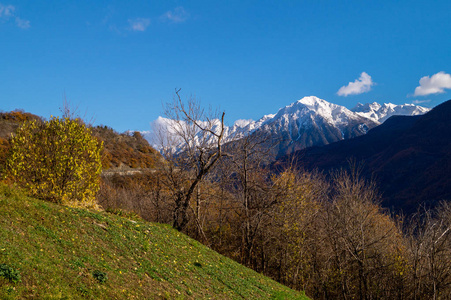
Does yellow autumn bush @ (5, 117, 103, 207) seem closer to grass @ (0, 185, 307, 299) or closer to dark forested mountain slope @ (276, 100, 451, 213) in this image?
grass @ (0, 185, 307, 299)

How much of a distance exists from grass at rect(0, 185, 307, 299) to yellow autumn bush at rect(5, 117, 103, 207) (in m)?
2.63

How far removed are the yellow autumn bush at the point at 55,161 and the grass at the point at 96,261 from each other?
2.63 m

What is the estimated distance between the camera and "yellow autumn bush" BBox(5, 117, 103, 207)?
519 inches

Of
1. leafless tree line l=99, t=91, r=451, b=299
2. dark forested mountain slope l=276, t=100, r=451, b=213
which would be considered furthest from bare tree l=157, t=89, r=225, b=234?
→ dark forested mountain slope l=276, t=100, r=451, b=213

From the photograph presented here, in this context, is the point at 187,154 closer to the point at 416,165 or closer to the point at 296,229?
the point at 296,229

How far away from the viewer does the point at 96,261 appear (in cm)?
862

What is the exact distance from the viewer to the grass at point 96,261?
656 cm

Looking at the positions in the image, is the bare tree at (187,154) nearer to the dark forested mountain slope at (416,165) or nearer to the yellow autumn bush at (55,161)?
the yellow autumn bush at (55,161)

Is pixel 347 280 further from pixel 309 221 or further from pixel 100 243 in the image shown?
pixel 100 243

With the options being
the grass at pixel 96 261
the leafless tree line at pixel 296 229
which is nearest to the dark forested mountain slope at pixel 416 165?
the leafless tree line at pixel 296 229

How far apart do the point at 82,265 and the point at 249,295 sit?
7.13 metres

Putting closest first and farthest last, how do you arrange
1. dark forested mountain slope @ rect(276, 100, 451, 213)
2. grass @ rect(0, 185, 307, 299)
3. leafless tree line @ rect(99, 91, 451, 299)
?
1. grass @ rect(0, 185, 307, 299)
2. leafless tree line @ rect(99, 91, 451, 299)
3. dark forested mountain slope @ rect(276, 100, 451, 213)

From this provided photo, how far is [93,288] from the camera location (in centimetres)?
707

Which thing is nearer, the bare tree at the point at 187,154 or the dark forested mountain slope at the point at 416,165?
the bare tree at the point at 187,154
